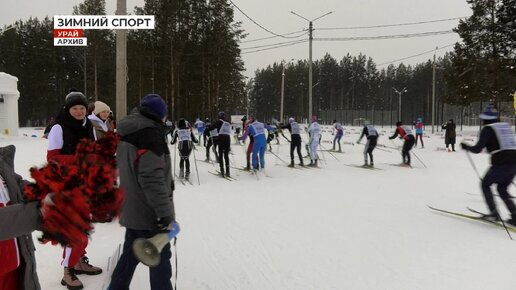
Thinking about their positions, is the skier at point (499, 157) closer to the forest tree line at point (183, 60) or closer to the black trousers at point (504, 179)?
the black trousers at point (504, 179)

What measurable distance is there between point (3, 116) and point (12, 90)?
82.5 inches

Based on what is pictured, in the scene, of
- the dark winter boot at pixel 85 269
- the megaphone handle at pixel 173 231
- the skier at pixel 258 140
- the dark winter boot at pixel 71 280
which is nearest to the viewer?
the megaphone handle at pixel 173 231

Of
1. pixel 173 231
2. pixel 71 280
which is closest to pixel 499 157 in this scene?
pixel 173 231

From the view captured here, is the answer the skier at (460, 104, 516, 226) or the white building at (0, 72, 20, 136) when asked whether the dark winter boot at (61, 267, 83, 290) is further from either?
the white building at (0, 72, 20, 136)

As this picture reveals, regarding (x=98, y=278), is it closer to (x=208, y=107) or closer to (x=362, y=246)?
(x=362, y=246)

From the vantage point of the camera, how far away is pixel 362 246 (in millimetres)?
5402

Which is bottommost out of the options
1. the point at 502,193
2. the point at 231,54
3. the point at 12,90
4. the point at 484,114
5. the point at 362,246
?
the point at 362,246

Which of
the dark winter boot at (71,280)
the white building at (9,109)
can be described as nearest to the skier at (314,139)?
the dark winter boot at (71,280)

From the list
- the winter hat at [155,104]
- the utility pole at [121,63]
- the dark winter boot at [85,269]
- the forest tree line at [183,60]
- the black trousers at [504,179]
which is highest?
the forest tree line at [183,60]

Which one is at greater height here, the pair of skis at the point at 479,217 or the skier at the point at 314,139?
the skier at the point at 314,139

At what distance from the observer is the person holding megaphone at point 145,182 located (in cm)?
294

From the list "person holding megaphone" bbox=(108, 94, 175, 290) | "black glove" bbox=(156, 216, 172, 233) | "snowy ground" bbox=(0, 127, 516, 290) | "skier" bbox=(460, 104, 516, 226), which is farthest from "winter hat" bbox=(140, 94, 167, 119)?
"skier" bbox=(460, 104, 516, 226)

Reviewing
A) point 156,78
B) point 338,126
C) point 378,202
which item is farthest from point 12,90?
point 378,202

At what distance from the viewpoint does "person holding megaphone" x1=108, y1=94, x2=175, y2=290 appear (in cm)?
294
